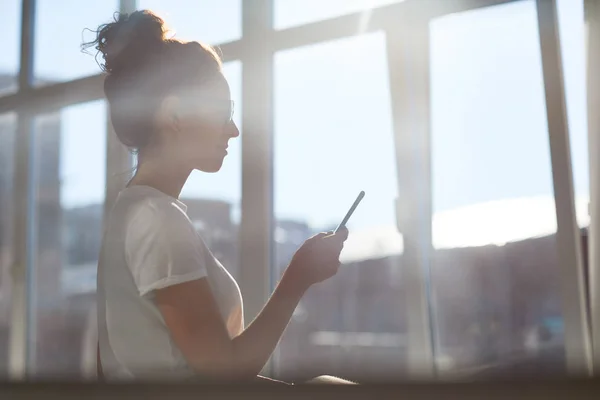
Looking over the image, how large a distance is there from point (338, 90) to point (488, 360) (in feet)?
3.22

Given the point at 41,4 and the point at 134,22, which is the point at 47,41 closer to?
the point at 41,4

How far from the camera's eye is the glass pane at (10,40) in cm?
306

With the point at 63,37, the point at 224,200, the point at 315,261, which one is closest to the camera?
the point at 315,261

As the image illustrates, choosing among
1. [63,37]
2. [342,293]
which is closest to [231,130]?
[342,293]

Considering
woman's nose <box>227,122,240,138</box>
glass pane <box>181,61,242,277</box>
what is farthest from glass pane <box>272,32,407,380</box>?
woman's nose <box>227,122,240,138</box>

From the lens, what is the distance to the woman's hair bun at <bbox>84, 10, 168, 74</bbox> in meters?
1.02

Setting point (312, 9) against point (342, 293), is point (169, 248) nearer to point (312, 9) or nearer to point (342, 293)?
point (312, 9)

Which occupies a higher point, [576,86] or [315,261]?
[576,86]

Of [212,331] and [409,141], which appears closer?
[212,331]

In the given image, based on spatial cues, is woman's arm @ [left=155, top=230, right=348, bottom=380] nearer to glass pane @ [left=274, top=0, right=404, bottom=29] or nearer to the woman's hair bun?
the woman's hair bun

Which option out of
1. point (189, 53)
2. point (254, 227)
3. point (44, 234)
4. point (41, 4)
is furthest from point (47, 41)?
point (189, 53)

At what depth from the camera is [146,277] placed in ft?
2.70

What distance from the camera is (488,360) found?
186cm

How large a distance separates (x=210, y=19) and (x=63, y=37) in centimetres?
91
